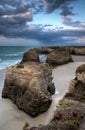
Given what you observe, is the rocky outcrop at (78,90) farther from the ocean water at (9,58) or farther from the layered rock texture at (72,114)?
the ocean water at (9,58)

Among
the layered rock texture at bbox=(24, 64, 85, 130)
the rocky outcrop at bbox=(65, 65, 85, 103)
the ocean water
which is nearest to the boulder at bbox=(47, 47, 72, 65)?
the ocean water

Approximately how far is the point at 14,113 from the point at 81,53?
113 ft

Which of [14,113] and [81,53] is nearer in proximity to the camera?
[14,113]

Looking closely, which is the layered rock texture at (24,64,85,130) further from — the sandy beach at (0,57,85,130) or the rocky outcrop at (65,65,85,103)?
the sandy beach at (0,57,85,130)

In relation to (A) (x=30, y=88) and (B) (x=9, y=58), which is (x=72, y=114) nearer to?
(A) (x=30, y=88)

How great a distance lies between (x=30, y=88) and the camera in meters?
14.5

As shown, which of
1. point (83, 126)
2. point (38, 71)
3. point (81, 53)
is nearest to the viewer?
point (83, 126)

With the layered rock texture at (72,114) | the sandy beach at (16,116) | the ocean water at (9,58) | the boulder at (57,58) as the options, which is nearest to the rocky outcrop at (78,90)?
the layered rock texture at (72,114)

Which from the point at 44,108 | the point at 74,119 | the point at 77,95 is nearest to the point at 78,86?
the point at 77,95

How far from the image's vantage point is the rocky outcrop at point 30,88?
551 inches

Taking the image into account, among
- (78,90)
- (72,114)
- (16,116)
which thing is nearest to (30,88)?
(16,116)

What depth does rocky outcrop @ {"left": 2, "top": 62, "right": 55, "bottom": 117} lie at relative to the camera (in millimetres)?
14000

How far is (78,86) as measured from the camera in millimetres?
15039

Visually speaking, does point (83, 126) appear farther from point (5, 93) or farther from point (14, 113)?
point (5, 93)
